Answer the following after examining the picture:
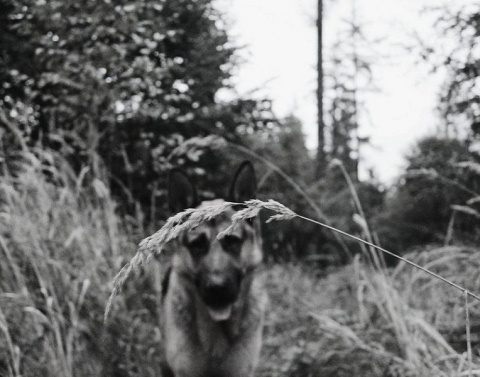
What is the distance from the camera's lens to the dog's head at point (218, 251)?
3.24 m

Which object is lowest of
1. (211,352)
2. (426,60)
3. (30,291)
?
(211,352)

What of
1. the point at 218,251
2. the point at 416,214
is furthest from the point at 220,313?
the point at 416,214

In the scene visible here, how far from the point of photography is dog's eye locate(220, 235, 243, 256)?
3373 millimetres

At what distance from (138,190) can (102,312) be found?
2889 mm

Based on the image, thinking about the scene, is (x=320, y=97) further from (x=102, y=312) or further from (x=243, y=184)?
(x=102, y=312)

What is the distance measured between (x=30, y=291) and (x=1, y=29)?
6.16m

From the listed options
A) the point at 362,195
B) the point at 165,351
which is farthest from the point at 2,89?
the point at 362,195

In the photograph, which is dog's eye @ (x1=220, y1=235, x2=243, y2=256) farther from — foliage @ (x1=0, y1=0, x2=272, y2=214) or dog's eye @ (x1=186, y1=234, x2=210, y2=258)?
foliage @ (x1=0, y1=0, x2=272, y2=214)

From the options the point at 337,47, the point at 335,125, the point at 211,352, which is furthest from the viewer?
the point at 335,125

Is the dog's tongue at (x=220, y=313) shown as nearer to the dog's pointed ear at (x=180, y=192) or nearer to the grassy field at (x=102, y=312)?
the grassy field at (x=102, y=312)

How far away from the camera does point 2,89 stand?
664 cm

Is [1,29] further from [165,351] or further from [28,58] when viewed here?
[165,351]

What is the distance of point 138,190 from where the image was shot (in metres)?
6.24

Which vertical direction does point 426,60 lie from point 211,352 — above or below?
above
